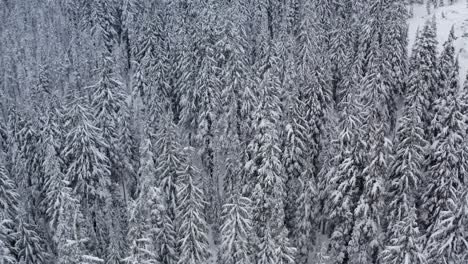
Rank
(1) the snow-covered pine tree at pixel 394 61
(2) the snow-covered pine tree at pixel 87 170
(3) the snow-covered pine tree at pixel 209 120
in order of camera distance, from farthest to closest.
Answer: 1. (1) the snow-covered pine tree at pixel 394 61
2. (3) the snow-covered pine tree at pixel 209 120
3. (2) the snow-covered pine tree at pixel 87 170

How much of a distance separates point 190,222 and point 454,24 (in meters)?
44.8

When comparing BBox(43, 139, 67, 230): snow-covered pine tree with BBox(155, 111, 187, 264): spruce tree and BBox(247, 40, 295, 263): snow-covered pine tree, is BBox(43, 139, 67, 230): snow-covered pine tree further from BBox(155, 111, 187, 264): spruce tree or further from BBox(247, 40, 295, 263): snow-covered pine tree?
BBox(247, 40, 295, 263): snow-covered pine tree

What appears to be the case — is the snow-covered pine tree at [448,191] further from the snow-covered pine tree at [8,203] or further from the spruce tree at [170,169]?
the snow-covered pine tree at [8,203]

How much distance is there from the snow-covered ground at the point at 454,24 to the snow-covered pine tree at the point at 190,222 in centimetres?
3555

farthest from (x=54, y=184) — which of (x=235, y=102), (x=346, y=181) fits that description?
(x=346, y=181)

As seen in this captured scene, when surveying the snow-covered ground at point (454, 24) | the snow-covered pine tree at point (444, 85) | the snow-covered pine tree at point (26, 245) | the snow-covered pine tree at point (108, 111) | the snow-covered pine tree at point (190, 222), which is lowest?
the snow-covered pine tree at point (26, 245)

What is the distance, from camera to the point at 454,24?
5538cm

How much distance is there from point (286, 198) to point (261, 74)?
53.3 feet

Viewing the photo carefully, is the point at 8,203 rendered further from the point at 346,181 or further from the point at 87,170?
the point at 346,181

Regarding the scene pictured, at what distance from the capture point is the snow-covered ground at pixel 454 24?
52.1m

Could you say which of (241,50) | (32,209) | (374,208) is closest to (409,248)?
(374,208)

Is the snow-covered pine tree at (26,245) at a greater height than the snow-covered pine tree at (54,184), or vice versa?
the snow-covered pine tree at (54,184)

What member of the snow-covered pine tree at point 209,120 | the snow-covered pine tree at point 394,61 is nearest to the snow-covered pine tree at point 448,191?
the snow-covered pine tree at point 394,61

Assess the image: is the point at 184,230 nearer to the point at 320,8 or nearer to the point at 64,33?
the point at 320,8
